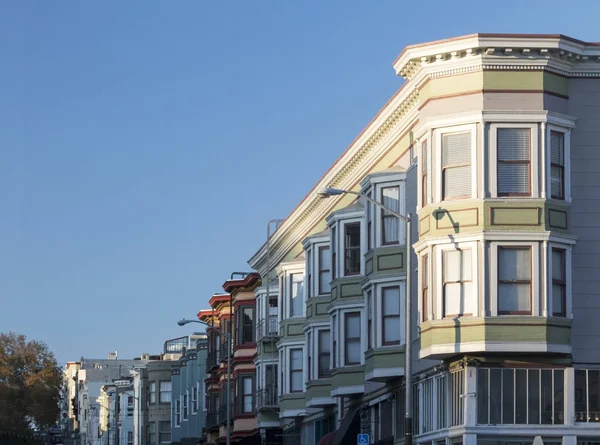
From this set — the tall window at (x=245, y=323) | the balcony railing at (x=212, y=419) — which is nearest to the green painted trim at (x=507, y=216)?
the tall window at (x=245, y=323)

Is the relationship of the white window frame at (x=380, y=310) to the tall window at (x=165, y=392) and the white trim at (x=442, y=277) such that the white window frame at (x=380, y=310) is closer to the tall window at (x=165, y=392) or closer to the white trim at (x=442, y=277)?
the white trim at (x=442, y=277)

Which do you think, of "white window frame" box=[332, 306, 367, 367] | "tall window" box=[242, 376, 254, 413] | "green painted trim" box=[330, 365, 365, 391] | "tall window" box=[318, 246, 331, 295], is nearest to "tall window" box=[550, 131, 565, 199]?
"white window frame" box=[332, 306, 367, 367]

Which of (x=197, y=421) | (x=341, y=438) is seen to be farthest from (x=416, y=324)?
(x=197, y=421)

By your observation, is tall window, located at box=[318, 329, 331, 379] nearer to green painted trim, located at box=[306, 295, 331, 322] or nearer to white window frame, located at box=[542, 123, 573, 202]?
green painted trim, located at box=[306, 295, 331, 322]

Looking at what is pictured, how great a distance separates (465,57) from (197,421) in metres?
71.1

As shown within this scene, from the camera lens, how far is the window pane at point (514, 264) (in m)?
36.4

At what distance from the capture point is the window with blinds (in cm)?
3703

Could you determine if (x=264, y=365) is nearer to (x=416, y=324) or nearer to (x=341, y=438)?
(x=341, y=438)

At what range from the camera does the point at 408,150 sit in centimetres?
4362

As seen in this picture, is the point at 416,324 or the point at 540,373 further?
the point at 416,324

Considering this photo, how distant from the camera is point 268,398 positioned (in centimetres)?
6969

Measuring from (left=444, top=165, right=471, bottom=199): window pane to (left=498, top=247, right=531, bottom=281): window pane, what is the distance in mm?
1929

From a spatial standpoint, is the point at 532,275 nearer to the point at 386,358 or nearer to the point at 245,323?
the point at 386,358

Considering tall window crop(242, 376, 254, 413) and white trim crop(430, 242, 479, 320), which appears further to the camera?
tall window crop(242, 376, 254, 413)
